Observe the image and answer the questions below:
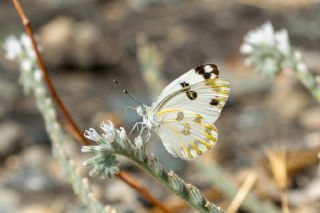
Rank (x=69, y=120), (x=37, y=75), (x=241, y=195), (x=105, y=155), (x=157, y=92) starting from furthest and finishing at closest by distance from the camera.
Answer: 1. (x=157, y=92)
2. (x=241, y=195)
3. (x=37, y=75)
4. (x=69, y=120)
5. (x=105, y=155)

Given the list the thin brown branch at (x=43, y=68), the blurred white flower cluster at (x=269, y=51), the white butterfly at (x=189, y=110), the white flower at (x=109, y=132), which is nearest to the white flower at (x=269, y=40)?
the blurred white flower cluster at (x=269, y=51)

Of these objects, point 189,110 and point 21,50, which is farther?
point 21,50

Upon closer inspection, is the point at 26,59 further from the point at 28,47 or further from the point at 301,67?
the point at 301,67

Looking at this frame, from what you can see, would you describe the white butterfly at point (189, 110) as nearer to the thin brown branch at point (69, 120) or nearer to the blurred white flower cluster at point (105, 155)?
the thin brown branch at point (69, 120)

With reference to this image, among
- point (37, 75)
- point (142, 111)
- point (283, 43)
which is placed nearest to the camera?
point (142, 111)

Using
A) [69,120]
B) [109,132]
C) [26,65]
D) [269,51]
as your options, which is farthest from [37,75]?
[109,132]

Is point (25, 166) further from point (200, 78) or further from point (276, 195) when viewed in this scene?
point (200, 78)

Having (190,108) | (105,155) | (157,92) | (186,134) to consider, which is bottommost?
(105,155)
